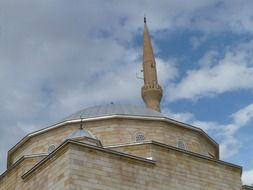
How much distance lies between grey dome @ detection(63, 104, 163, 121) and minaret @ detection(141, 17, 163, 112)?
7415mm

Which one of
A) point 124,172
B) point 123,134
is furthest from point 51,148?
point 124,172

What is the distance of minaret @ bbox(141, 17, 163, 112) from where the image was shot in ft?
82.6

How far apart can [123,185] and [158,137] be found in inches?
171

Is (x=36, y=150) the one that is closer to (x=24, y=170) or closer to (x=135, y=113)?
(x=24, y=170)

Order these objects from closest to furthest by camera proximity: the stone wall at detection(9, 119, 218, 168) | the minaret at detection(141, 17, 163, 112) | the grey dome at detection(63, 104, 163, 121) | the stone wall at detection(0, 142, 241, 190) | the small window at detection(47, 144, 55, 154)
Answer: the stone wall at detection(0, 142, 241, 190) → the stone wall at detection(9, 119, 218, 168) → the small window at detection(47, 144, 55, 154) → the grey dome at detection(63, 104, 163, 121) → the minaret at detection(141, 17, 163, 112)

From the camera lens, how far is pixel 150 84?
1021 inches

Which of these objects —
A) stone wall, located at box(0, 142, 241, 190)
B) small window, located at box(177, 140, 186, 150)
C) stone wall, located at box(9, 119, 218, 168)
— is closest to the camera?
stone wall, located at box(0, 142, 241, 190)

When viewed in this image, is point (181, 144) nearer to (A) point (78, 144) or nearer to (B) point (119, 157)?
(B) point (119, 157)

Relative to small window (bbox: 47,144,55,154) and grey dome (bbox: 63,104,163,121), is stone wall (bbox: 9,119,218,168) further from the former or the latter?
grey dome (bbox: 63,104,163,121)

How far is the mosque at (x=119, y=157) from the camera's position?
421 inches

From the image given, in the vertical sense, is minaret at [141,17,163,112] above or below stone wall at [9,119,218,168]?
above

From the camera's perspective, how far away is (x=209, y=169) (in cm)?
1265

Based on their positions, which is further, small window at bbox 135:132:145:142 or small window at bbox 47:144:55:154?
small window at bbox 47:144:55:154

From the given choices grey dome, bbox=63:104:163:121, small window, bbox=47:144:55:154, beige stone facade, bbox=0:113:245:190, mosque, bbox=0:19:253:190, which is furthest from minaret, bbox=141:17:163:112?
small window, bbox=47:144:55:154
